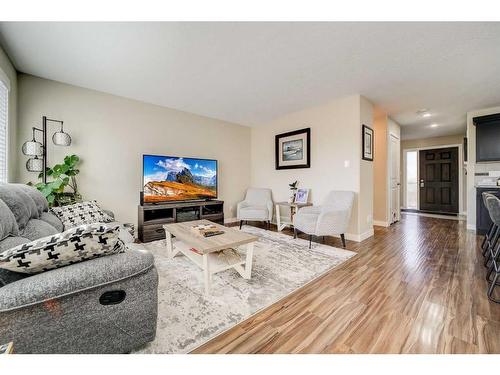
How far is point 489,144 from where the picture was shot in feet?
12.5

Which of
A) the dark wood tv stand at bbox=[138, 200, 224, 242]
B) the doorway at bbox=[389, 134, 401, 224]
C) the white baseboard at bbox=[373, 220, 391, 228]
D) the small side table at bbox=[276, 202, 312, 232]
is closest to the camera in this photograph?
the dark wood tv stand at bbox=[138, 200, 224, 242]

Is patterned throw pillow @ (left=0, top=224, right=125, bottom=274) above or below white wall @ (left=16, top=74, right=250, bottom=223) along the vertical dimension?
below

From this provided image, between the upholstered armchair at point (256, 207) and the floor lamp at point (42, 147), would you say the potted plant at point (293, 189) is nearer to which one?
the upholstered armchair at point (256, 207)

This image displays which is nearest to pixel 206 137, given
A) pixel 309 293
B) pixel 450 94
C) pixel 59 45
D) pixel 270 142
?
pixel 270 142

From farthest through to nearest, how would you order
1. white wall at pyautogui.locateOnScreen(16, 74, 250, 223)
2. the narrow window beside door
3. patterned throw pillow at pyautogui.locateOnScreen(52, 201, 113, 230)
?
the narrow window beside door < white wall at pyautogui.locateOnScreen(16, 74, 250, 223) < patterned throw pillow at pyautogui.locateOnScreen(52, 201, 113, 230)

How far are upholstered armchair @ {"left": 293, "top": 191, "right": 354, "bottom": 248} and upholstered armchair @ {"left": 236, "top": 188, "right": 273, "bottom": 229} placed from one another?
884 mm

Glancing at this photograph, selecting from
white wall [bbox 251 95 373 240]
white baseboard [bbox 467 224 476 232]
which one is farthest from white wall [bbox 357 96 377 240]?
white baseboard [bbox 467 224 476 232]

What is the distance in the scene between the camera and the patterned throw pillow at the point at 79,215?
7.32 ft

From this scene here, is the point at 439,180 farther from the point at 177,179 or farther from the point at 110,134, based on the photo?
the point at 110,134

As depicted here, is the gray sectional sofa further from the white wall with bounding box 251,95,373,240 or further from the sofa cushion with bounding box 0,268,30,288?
the white wall with bounding box 251,95,373,240

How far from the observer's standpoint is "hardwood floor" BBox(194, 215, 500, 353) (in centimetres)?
121

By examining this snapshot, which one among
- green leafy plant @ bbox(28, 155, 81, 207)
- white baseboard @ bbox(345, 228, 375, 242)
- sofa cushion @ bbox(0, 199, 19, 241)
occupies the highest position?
green leafy plant @ bbox(28, 155, 81, 207)

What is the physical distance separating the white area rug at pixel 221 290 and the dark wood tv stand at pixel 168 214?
1.27ft
